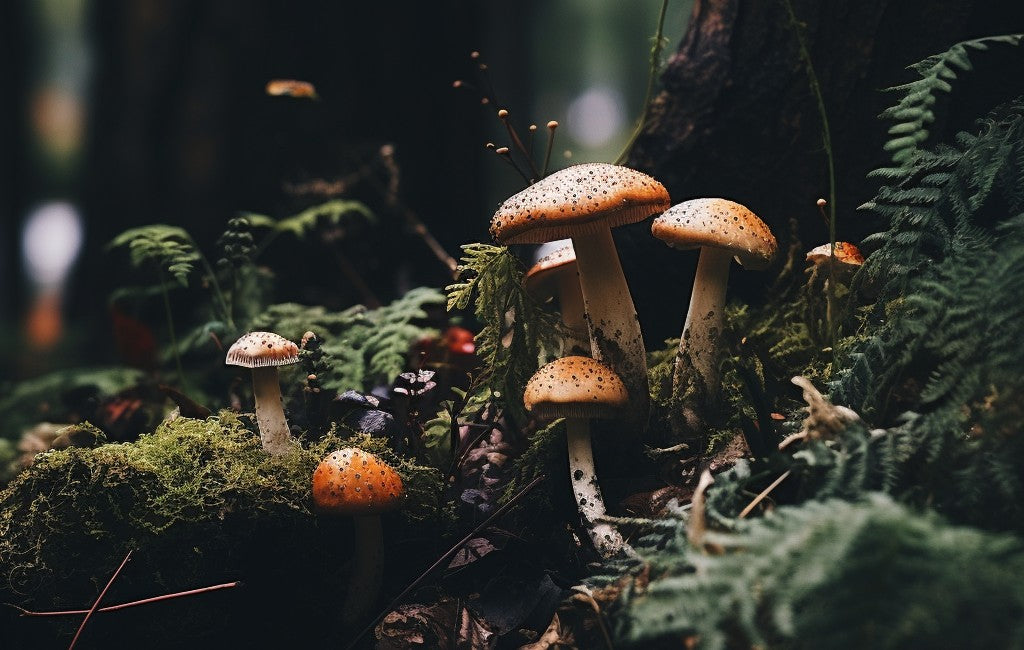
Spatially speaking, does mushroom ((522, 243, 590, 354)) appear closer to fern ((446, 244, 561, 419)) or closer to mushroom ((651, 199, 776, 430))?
fern ((446, 244, 561, 419))

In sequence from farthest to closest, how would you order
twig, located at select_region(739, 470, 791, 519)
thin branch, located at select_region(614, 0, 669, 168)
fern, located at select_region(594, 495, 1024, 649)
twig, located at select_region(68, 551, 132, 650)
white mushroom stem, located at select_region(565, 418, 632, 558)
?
thin branch, located at select_region(614, 0, 669, 168)
white mushroom stem, located at select_region(565, 418, 632, 558)
twig, located at select_region(68, 551, 132, 650)
twig, located at select_region(739, 470, 791, 519)
fern, located at select_region(594, 495, 1024, 649)

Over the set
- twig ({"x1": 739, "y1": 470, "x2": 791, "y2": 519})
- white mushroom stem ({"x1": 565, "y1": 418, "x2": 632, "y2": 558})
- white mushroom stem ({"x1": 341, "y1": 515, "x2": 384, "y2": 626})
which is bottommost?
white mushroom stem ({"x1": 341, "y1": 515, "x2": 384, "y2": 626})

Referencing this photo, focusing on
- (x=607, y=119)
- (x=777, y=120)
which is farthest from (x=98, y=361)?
(x=607, y=119)

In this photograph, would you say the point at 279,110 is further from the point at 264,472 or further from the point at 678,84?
the point at 264,472

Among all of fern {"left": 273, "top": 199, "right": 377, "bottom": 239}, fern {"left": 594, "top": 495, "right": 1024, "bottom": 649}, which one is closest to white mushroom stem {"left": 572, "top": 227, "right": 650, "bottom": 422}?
fern {"left": 594, "top": 495, "right": 1024, "bottom": 649}

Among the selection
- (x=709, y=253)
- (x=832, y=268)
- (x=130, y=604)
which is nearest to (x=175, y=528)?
(x=130, y=604)

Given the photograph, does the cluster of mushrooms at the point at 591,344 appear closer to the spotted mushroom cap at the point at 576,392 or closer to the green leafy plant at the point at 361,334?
the spotted mushroom cap at the point at 576,392
